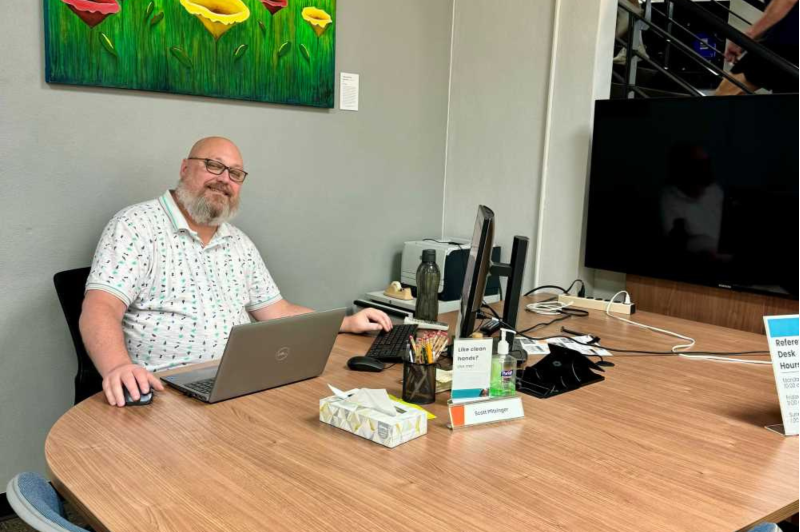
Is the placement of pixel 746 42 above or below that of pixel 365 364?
above

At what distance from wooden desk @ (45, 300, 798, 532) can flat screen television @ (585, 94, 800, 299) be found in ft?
3.15

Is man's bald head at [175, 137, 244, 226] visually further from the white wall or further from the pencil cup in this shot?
the white wall

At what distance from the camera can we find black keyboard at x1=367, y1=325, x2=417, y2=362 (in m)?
1.92

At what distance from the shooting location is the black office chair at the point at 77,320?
209 centimetres

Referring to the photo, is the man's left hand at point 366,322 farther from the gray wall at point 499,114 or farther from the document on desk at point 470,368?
the gray wall at point 499,114

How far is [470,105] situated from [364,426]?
97.3 inches

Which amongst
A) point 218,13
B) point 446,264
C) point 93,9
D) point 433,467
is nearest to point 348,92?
point 218,13

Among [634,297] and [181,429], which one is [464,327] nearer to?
[181,429]

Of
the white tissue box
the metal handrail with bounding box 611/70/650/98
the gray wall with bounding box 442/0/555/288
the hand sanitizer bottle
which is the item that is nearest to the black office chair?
the white tissue box

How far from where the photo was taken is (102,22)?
7.95 ft

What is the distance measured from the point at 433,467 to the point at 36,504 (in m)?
0.65

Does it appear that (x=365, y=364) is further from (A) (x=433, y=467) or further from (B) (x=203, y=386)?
(A) (x=433, y=467)

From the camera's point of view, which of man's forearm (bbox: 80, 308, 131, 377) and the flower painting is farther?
the flower painting

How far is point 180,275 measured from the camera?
88.5 inches
